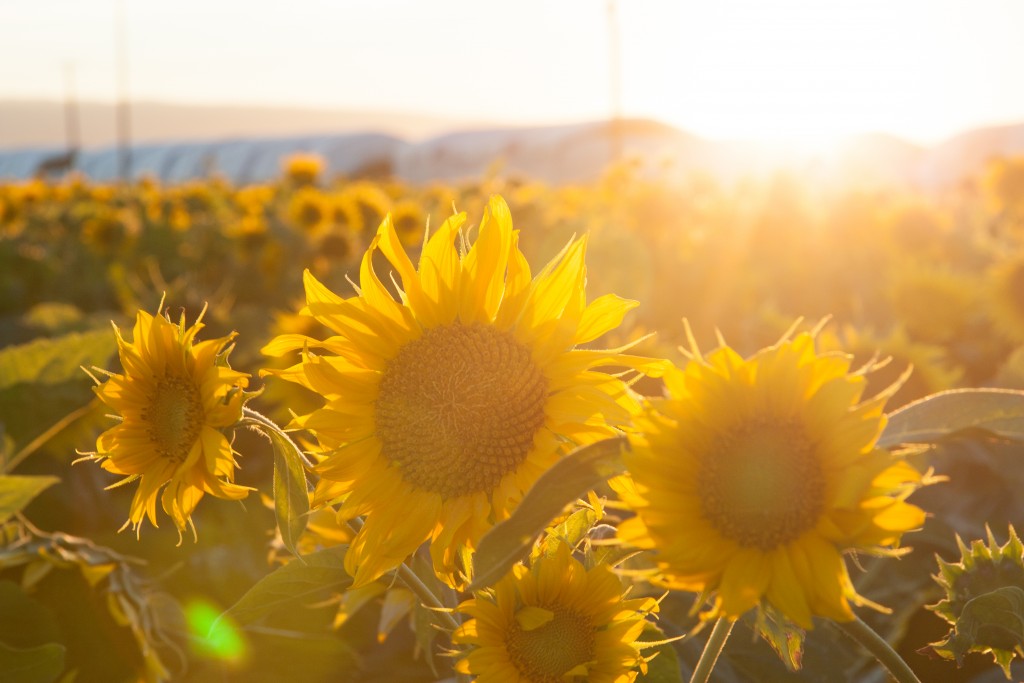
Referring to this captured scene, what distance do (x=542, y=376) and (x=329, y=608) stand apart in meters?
1.04

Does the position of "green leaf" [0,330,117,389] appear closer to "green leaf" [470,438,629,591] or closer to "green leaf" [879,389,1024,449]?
"green leaf" [470,438,629,591]

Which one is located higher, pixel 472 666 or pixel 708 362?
pixel 708 362

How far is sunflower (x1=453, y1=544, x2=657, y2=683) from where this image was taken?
991 millimetres

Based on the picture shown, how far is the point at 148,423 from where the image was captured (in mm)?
984

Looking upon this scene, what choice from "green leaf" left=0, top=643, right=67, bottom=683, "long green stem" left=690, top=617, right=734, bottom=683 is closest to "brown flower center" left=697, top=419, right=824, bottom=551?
"long green stem" left=690, top=617, right=734, bottom=683

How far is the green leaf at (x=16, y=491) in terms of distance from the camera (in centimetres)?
151

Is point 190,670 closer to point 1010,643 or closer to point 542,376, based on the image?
point 542,376

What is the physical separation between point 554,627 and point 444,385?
27 centimetres

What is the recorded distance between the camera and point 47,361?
6.79 ft

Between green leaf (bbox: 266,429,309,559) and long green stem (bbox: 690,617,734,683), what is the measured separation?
1.23 ft

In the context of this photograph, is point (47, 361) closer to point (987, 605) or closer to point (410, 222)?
point (987, 605)

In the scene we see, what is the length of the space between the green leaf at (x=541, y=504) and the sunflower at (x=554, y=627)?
0.88ft

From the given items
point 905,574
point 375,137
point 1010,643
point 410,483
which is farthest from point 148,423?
point 375,137

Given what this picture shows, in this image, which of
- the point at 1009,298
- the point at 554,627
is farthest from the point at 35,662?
the point at 1009,298
